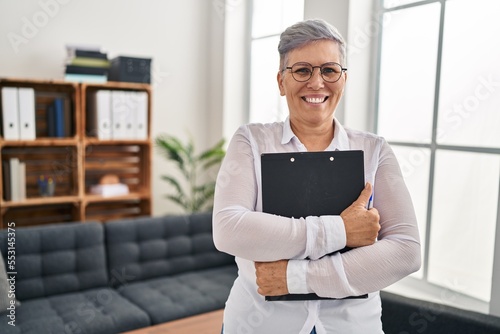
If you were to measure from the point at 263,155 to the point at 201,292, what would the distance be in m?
1.96

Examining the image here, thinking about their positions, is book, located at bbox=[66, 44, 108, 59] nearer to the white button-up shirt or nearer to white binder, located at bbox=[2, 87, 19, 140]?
white binder, located at bbox=[2, 87, 19, 140]

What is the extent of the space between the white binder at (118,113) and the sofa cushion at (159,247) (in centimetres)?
78

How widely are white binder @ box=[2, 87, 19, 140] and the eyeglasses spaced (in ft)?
8.38

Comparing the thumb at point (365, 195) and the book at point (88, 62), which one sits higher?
the book at point (88, 62)

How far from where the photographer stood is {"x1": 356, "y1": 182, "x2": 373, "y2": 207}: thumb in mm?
1032

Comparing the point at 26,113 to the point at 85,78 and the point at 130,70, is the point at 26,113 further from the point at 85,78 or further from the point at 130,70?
the point at 130,70

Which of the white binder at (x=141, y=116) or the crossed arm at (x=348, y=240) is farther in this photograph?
the white binder at (x=141, y=116)

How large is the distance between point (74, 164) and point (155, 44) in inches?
50.6

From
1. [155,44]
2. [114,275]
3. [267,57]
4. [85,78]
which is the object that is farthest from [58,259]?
[267,57]

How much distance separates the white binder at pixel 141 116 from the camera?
349 centimetres

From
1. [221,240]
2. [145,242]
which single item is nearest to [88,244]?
[145,242]

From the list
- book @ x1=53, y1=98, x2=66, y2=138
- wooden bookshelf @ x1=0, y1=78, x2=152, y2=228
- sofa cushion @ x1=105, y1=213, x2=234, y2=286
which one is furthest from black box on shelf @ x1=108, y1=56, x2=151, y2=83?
sofa cushion @ x1=105, y1=213, x2=234, y2=286

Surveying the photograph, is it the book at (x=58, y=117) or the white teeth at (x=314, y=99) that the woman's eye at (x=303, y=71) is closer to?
the white teeth at (x=314, y=99)

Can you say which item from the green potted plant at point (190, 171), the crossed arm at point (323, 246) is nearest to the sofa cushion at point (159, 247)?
the green potted plant at point (190, 171)
